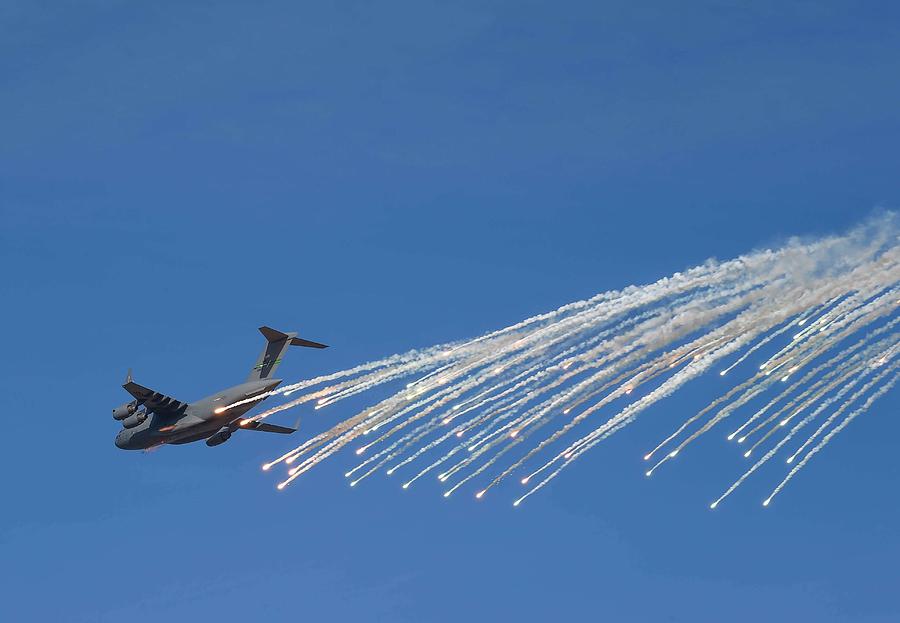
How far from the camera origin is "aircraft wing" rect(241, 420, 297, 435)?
205ft

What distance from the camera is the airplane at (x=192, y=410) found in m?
57.2

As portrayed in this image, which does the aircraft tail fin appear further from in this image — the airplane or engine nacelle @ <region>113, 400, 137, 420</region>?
engine nacelle @ <region>113, 400, 137, 420</region>

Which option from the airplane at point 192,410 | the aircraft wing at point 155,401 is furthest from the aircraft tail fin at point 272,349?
the aircraft wing at point 155,401

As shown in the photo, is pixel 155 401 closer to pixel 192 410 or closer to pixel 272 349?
pixel 192 410

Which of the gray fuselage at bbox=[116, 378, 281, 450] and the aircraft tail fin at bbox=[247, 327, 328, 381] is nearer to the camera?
the gray fuselage at bbox=[116, 378, 281, 450]

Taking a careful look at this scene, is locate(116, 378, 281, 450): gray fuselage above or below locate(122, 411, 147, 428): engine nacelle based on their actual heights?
below

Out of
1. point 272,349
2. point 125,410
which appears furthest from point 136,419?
point 272,349

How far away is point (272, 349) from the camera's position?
5941cm

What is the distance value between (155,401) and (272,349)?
551 centimetres

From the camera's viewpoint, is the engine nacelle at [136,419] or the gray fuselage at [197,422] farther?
the engine nacelle at [136,419]

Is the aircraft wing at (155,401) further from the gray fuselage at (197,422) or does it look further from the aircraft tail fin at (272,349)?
the aircraft tail fin at (272,349)

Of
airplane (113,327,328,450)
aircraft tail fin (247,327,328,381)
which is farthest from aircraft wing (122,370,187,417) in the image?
aircraft tail fin (247,327,328,381)

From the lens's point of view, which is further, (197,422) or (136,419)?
(136,419)

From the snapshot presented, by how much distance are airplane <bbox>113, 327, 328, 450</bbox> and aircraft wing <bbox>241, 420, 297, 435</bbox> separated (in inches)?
63.7
